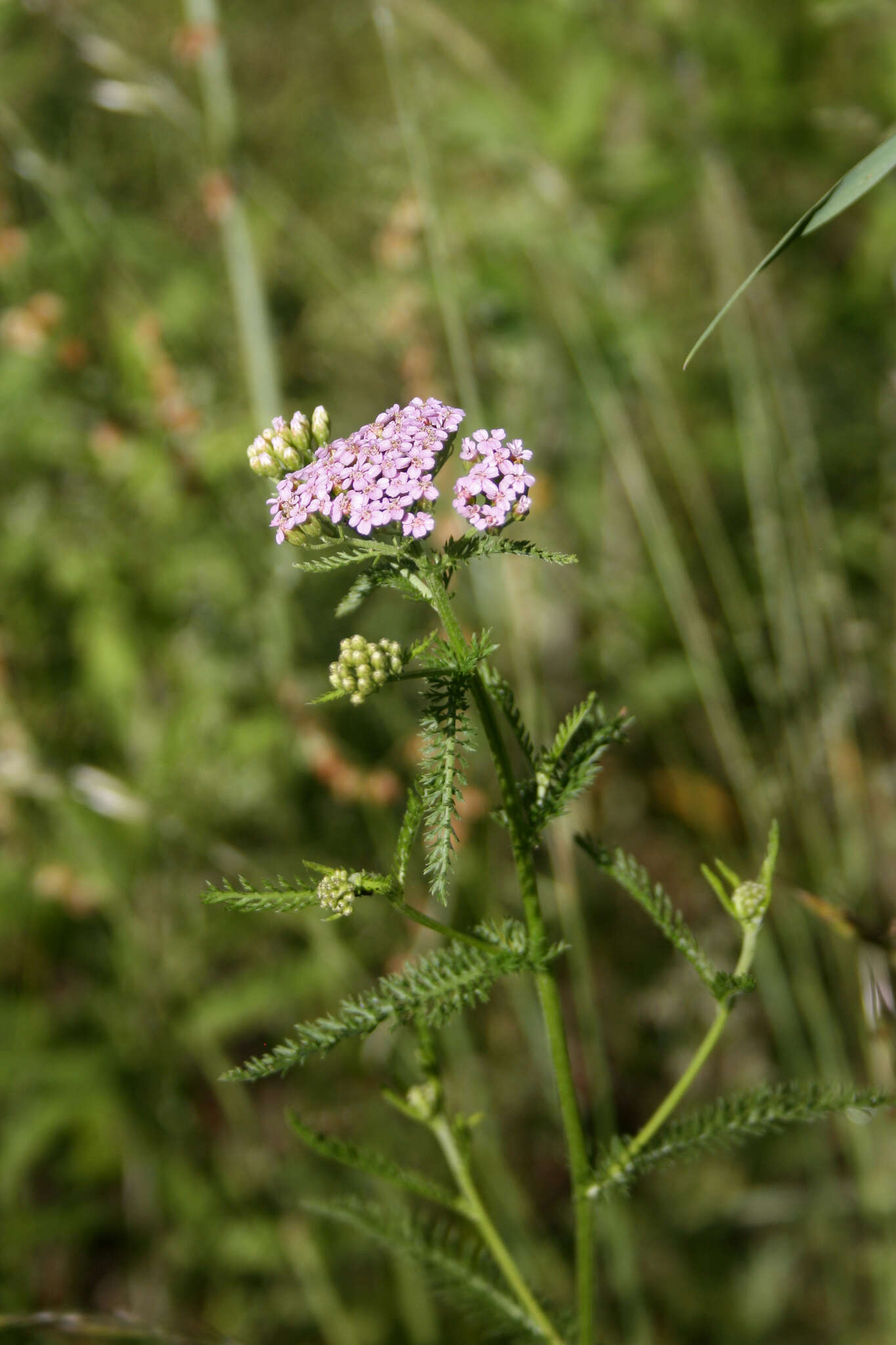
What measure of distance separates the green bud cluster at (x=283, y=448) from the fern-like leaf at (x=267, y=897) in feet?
1.83

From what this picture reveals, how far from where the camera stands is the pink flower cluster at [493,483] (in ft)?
3.95

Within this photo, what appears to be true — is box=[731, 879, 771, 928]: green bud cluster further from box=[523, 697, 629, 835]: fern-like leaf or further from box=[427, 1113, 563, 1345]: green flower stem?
Result: box=[427, 1113, 563, 1345]: green flower stem

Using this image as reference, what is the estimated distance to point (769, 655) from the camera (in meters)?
3.33

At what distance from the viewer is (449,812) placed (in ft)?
3.71

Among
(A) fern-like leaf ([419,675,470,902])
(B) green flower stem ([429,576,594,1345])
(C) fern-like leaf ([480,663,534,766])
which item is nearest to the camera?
→ (A) fern-like leaf ([419,675,470,902])

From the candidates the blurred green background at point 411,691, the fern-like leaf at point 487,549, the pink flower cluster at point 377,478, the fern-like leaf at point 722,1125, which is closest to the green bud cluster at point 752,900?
the fern-like leaf at point 722,1125

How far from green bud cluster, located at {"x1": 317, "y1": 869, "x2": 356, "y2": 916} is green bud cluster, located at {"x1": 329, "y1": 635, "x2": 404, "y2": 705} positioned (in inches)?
8.5

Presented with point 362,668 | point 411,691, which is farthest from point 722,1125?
point 411,691

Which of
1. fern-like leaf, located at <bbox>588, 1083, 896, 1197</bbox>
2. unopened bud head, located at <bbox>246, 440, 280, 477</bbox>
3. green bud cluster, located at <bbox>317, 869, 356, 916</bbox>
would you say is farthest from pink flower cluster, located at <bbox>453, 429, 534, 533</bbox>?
fern-like leaf, located at <bbox>588, 1083, 896, 1197</bbox>

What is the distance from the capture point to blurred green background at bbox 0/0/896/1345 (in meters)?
2.78

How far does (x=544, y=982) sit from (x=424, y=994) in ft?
0.57

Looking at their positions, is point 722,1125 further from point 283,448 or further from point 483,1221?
point 283,448

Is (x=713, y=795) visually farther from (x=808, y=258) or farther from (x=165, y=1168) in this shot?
(x=808, y=258)

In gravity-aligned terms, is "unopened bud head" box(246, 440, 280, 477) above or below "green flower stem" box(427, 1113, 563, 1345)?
above
